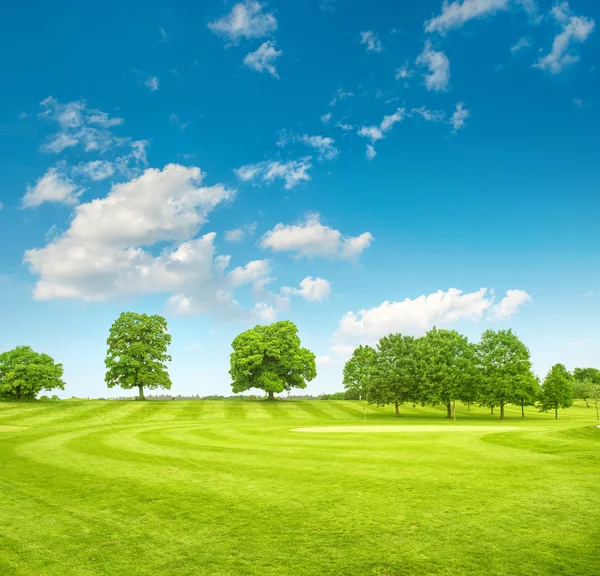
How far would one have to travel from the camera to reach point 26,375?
7119 centimetres

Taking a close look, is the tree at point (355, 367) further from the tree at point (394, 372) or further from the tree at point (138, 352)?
the tree at point (138, 352)

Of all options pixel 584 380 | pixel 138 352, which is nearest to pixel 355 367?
pixel 138 352

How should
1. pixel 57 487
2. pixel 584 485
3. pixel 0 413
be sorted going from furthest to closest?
pixel 0 413 < pixel 57 487 < pixel 584 485

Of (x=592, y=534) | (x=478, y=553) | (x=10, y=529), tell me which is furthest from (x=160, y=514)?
(x=592, y=534)

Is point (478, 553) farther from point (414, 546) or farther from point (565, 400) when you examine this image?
point (565, 400)

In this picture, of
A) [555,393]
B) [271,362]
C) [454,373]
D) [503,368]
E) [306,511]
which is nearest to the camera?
[306,511]

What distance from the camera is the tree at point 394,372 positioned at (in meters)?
68.1

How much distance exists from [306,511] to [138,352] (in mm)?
72560

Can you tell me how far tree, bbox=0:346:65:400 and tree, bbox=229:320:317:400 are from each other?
2968 centimetres

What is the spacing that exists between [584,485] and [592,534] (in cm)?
535

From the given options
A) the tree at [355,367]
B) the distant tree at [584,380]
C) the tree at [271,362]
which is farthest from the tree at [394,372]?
the distant tree at [584,380]

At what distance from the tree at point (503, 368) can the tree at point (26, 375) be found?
68603 millimetres

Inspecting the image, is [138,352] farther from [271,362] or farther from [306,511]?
[306,511]

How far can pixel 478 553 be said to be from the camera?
873 cm
